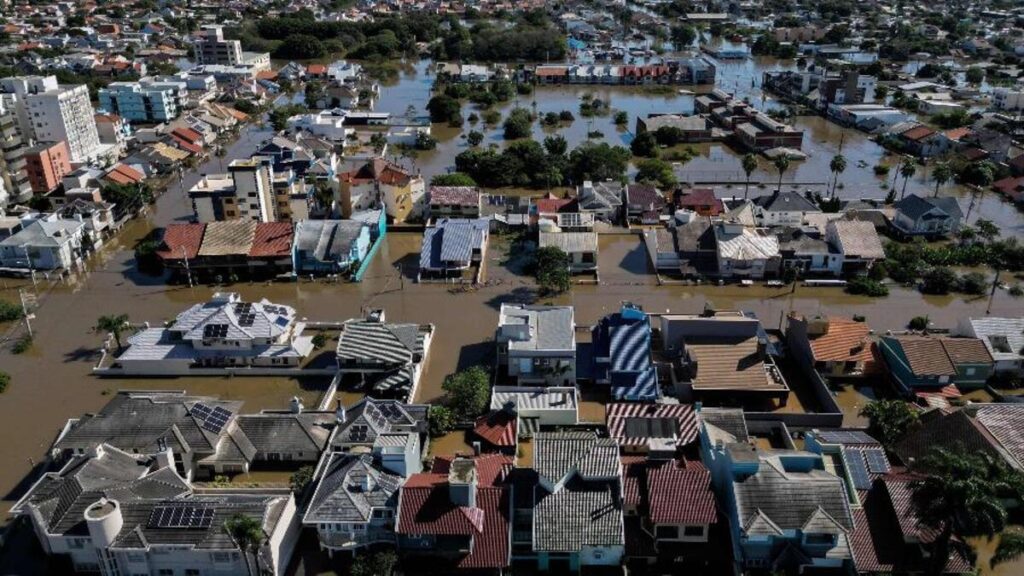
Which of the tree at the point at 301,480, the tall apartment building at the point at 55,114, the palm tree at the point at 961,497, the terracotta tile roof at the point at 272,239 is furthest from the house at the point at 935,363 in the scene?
the tall apartment building at the point at 55,114

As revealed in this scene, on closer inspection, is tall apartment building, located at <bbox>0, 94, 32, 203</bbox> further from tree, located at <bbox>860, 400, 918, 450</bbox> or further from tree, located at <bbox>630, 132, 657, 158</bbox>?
tree, located at <bbox>860, 400, 918, 450</bbox>

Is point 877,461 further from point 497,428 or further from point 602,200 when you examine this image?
point 602,200

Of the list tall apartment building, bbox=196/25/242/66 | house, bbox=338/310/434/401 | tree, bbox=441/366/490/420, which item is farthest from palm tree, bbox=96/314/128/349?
tall apartment building, bbox=196/25/242/66

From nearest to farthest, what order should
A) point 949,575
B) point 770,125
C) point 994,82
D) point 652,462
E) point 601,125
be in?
1. point 949,575
2. point 652,462
3. point 770,125
4. point 601,125
5. point 994,82

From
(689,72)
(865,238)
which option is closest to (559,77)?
(689,72)

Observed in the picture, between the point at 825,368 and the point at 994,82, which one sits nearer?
the point at 825,368

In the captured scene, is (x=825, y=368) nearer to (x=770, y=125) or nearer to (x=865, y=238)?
(x=865, y=238)
